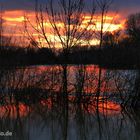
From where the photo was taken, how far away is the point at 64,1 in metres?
20.6

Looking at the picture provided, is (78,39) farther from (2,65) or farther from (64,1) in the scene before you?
(2,65)

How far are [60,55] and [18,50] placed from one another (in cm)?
196

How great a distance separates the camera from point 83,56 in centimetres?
2108

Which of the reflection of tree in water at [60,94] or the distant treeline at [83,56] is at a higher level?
the distant treeline at [83,56]

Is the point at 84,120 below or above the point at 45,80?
below

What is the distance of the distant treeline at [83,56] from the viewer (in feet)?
66.8

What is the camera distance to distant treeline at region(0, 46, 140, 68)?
Answer: 20359mm

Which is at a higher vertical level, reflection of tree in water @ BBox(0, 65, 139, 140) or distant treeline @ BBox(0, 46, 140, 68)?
distant treeline @ BBox(0, 46, 140, 68)

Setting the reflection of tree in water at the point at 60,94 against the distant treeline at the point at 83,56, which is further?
the distant treeline at the point at 83,56

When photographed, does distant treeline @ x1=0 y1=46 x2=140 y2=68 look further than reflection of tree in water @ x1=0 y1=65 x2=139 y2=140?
Yes

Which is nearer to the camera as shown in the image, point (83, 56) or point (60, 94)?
point (60, 94)

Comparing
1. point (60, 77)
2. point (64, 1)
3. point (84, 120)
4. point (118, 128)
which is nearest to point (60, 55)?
point (60, 77)

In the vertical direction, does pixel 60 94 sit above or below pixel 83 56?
below


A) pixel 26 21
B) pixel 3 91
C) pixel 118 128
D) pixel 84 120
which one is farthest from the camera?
pixel 26 21
